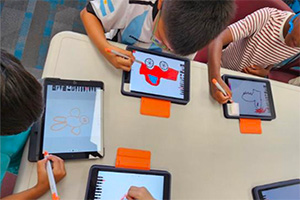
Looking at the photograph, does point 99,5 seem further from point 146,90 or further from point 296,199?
point 296,199

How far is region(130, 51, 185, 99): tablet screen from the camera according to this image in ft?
2.16

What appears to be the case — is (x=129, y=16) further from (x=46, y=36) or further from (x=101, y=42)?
(x=46, y=36)

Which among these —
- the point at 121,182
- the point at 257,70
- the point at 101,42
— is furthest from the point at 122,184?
the point at 257,70

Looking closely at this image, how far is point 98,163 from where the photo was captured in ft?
1.87

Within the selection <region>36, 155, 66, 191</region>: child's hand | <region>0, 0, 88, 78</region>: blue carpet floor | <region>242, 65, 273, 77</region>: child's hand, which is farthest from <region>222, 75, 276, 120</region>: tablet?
<region>0, 0, 88, 78</region>: blue carpet floor

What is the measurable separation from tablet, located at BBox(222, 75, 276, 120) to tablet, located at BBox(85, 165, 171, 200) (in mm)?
303

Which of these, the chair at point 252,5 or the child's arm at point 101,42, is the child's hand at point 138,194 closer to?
the child's arm at point 101,42

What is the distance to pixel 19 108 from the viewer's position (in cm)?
42

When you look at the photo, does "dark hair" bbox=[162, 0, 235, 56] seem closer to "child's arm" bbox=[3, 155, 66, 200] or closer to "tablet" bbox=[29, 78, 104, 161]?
"tablet" bbox=[29, 78, 104, 161]

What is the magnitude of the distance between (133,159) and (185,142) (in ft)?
0.53

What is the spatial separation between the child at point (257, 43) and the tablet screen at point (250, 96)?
0.06 metres

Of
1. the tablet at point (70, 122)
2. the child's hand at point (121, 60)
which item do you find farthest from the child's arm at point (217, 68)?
the tablet at point (70, 122)

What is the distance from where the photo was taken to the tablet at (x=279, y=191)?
2.19ft

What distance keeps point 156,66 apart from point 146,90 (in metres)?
0.09
